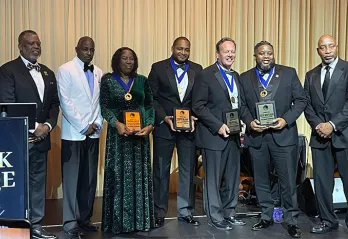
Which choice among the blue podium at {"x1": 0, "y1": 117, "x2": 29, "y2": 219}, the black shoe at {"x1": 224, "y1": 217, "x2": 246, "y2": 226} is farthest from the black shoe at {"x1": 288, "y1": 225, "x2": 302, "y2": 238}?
the blue podium at {"x1": 0, "y1": 117, "x2": 29, "y2": 219}

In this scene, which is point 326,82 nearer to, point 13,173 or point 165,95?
point 165,95

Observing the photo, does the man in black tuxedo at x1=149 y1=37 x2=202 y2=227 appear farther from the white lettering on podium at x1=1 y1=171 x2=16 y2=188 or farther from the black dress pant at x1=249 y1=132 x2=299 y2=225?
the white lettering on podium at x1=1 y1=171 x2=16 y2=188

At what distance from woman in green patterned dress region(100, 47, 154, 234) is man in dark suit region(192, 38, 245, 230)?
1.58ft

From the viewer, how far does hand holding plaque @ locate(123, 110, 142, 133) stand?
3.82m

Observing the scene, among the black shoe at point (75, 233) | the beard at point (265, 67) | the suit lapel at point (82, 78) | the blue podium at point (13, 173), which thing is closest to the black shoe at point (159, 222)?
the black shoe at point (75, 233)

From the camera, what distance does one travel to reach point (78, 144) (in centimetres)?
394

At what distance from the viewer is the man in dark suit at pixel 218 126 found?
13.4 feet

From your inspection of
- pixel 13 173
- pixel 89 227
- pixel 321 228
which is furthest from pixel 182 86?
pixel 13 173

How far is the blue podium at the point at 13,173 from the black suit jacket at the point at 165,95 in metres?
2.28

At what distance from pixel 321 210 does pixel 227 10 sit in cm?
299

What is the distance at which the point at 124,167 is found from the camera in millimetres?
3920

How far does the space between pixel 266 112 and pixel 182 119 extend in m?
0.71

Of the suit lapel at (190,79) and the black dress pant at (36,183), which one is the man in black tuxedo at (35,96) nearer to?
the black dress pant at (36,183)

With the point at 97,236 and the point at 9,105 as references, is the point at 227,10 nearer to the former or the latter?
the point at 97,236
